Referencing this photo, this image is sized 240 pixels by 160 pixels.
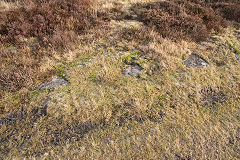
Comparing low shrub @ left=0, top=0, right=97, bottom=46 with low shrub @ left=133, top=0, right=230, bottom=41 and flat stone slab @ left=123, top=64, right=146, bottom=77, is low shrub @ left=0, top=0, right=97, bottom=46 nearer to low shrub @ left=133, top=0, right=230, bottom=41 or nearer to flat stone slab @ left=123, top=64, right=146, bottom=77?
flat stone slab @ left=123, top=64, right=146, bottom=77

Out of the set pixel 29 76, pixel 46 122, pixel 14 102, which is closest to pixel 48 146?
pixel 46 122

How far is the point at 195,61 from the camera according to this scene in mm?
5754

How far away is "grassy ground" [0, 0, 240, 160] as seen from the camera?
317 centimetres

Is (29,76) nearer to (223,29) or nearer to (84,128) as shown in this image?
(84,128)

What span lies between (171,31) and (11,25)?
720 centimetres

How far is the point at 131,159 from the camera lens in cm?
301

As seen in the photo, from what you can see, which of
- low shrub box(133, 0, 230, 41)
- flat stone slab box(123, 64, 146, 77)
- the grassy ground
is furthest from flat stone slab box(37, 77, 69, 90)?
low shrub box(133, 0, 230, 41)

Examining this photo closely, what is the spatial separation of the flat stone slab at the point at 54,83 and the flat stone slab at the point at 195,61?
4431 mm

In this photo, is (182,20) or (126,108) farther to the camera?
(182,20)

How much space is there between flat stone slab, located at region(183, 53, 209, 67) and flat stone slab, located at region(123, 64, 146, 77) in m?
1.85

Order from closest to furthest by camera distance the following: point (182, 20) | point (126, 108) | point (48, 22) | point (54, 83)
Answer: point (126, 108) < point (54, 83) < point (48, 22) < point (182, 20)

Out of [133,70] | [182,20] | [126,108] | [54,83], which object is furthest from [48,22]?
[182,20]

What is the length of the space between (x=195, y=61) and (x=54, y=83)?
5154 millimetres

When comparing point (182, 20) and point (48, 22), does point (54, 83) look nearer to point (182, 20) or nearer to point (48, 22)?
point (48, 22)
